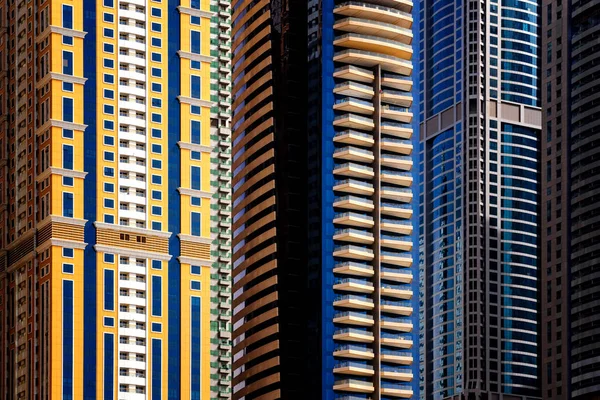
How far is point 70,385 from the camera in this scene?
199625 mm

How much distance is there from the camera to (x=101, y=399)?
200 m

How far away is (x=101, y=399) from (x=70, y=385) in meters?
4.20
